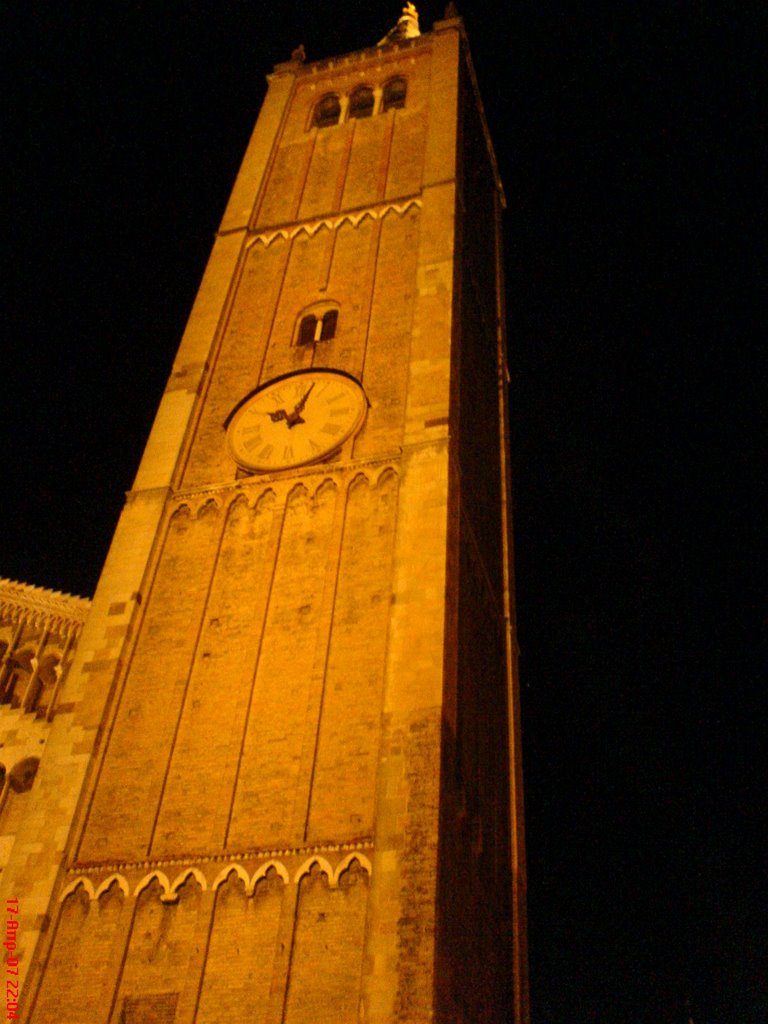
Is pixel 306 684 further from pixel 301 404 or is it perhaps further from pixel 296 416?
pixel 301 404

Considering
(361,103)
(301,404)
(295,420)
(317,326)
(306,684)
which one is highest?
(361,103)

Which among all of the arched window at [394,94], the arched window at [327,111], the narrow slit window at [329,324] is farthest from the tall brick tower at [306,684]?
the arched window at [327,111]

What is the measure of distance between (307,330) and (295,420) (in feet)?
9.56

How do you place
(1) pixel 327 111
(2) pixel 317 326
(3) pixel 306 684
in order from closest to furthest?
(3) pixel 306 684, (2) pixel 317 326, (1) pixel 327 111

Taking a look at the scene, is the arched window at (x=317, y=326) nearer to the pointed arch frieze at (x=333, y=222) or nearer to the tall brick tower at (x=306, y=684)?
the tall brick tower at (x=306, y=684)

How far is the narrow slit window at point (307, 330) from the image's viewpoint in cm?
1853

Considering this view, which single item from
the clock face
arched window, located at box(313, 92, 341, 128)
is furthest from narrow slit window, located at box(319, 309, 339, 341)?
arched window, located at box(313, 92, 341, 128)

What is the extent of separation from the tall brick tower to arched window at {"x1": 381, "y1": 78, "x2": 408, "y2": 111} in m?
4.83

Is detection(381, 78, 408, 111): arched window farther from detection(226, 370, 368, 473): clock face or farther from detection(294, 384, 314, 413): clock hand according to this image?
detection(294, 384, 314, 413): clock hand

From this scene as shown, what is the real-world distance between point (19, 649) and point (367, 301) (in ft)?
26.7

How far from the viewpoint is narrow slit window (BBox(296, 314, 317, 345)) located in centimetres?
1853

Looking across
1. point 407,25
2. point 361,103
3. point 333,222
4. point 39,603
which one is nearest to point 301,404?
point 39,603

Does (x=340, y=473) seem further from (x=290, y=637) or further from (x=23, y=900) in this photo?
(x=23, y=900)

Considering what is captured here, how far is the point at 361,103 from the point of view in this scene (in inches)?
1000
